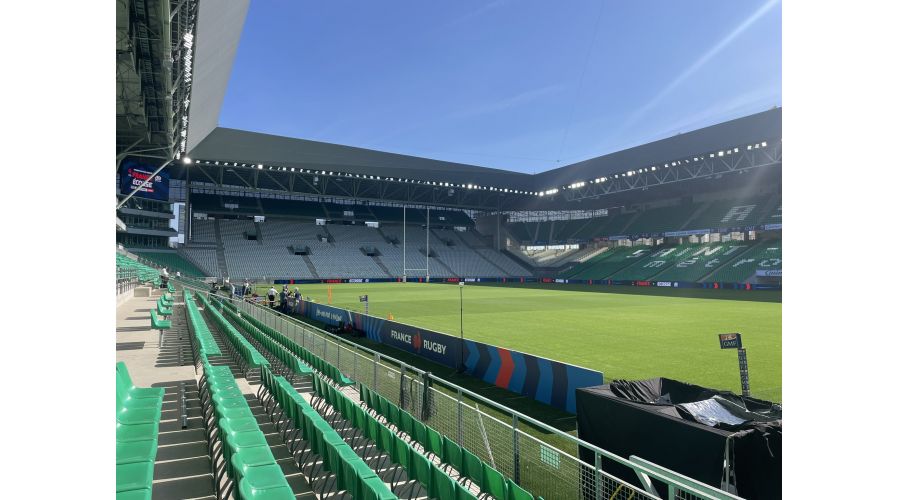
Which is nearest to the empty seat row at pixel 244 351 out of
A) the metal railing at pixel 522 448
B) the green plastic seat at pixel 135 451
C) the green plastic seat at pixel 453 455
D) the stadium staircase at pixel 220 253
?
the metal railing at pixel 522 448

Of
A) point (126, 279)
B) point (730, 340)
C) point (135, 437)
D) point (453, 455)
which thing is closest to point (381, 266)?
point (126, 279)

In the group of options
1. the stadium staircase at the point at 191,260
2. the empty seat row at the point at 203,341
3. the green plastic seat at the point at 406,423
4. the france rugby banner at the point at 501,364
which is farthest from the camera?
the stadium staircase at the point at 191,260

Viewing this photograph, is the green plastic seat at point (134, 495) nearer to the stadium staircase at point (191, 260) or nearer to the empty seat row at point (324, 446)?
the empty seat row at point (324, 446)

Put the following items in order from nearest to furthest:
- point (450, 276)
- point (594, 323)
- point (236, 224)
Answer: point (594, 323) → point (236, 224) → point (450, 276)

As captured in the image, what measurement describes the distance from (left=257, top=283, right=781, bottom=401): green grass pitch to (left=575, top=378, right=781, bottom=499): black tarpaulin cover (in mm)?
Answer: 5361

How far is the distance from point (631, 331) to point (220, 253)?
4985 cm

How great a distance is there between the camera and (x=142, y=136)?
79.0ft

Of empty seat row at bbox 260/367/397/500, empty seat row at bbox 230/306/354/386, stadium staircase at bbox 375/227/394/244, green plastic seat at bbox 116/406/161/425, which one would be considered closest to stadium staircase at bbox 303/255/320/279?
stadium staircase at bbox 375/227/394/244

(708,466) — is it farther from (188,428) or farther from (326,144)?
(326,144)

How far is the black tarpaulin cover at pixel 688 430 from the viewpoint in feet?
14.9

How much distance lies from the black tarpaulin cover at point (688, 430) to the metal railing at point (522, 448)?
0.29 meters

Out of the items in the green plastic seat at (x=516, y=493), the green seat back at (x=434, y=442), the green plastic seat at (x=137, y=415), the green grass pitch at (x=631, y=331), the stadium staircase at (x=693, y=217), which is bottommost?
the green grass pitch at (x=631, y=331)
